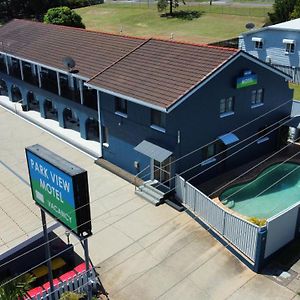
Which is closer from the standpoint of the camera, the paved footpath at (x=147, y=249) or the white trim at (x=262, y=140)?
the paved footpath at (x=147, y=249)

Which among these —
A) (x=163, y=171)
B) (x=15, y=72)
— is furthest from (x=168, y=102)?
(x=15, y=72)

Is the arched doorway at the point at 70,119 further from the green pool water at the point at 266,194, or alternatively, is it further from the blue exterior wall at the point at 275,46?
the blue exterior wall at the point at 275,46

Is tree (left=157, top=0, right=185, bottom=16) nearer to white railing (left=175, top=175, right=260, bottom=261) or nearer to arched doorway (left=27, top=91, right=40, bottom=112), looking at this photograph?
arched doorway (left=27, top=91, right=40, bottom=112)

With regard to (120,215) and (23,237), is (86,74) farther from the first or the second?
(23,237)

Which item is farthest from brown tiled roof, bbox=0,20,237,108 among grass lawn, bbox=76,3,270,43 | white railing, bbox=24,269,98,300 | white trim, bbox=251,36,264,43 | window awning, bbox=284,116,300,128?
grass lawn, bbox=76,3,270,43

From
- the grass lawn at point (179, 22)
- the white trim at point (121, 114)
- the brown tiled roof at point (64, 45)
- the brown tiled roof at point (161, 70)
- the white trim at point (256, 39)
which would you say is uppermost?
the brown tiled roof at point (161, 70)

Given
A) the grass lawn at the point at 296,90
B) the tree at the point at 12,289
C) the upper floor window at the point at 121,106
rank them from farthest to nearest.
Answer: the grass lawn at the point at 296,90 → the upper floor window at the point at 121,106 → the tree at the point at 12,289

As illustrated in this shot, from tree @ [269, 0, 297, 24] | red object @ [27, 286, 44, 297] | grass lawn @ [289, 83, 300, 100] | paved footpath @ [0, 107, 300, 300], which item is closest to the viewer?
red object @ [27, 286, 44, 297]

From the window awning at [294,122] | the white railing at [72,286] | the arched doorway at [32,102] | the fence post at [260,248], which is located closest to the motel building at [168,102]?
the window awning at [294,122]
